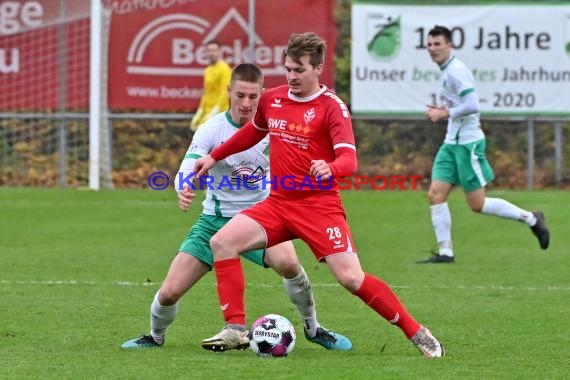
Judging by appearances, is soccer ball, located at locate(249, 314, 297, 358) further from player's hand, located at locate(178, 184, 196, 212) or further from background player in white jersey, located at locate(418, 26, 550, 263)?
background player in white jersey, located at locate(418, 26, 550, 263)

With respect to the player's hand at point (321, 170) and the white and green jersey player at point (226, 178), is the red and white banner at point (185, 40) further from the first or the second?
the player's hand at point (321, 170)

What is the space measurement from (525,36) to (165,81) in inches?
216

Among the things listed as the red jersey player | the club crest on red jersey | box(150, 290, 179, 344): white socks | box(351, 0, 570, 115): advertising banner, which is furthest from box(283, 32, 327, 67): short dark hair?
box(351, 0, 570, 115): advertising banner

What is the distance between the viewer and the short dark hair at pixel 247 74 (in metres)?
7.64

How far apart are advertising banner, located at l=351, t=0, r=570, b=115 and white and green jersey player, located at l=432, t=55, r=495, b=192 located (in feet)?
22.7

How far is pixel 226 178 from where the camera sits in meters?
7.90

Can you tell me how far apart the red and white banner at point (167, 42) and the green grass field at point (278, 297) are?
2.48 m

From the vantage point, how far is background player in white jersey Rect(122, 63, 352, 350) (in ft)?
25.1

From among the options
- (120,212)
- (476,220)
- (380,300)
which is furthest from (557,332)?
(120,212)

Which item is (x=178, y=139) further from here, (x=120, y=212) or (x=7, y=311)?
(x=7, y=311)

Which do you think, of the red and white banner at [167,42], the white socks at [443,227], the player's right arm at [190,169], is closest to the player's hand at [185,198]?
the player's right arm at [190,169]

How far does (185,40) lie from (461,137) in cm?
813

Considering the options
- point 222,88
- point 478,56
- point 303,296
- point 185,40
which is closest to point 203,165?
point 303,296

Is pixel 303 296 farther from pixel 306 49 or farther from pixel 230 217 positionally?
pixel 306 49
